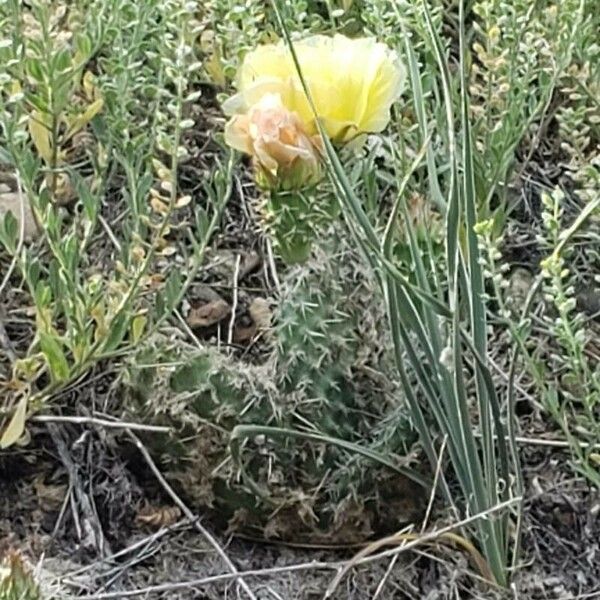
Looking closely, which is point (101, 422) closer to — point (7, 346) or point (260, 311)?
point (7, 346)

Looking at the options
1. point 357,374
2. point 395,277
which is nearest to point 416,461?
point 357,374

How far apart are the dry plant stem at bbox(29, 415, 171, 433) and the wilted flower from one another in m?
0.26

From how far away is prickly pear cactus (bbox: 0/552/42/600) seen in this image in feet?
2.76

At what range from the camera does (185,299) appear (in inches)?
50.3

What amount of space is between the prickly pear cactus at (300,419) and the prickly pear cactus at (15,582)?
0.23 m

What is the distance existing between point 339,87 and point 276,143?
68 millimetres

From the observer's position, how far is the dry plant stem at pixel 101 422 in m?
1.08

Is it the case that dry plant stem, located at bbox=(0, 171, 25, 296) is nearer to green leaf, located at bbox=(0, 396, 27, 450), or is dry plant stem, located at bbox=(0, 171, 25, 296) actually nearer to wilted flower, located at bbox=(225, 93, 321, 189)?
green leaf, located at bbox=(0, 396, 27, 450)

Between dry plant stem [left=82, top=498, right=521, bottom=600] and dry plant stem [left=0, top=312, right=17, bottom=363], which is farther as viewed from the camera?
dry plant stem [left=0, top=312, right=17, bottom=363]

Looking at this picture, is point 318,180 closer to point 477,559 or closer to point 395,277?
point 395,277

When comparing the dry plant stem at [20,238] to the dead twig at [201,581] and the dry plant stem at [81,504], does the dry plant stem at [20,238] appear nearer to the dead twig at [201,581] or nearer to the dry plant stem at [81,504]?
the dry plant stem at [81,504]

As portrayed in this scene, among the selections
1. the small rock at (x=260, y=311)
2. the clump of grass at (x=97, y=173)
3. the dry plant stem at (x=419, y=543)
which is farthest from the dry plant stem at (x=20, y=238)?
the dry plant stem at (x=419, y=543)

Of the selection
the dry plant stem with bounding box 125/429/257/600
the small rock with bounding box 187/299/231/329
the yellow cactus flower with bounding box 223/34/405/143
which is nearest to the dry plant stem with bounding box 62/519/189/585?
the dry plant stem with bounding box 125/429/257/600

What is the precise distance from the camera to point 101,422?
1092mm
